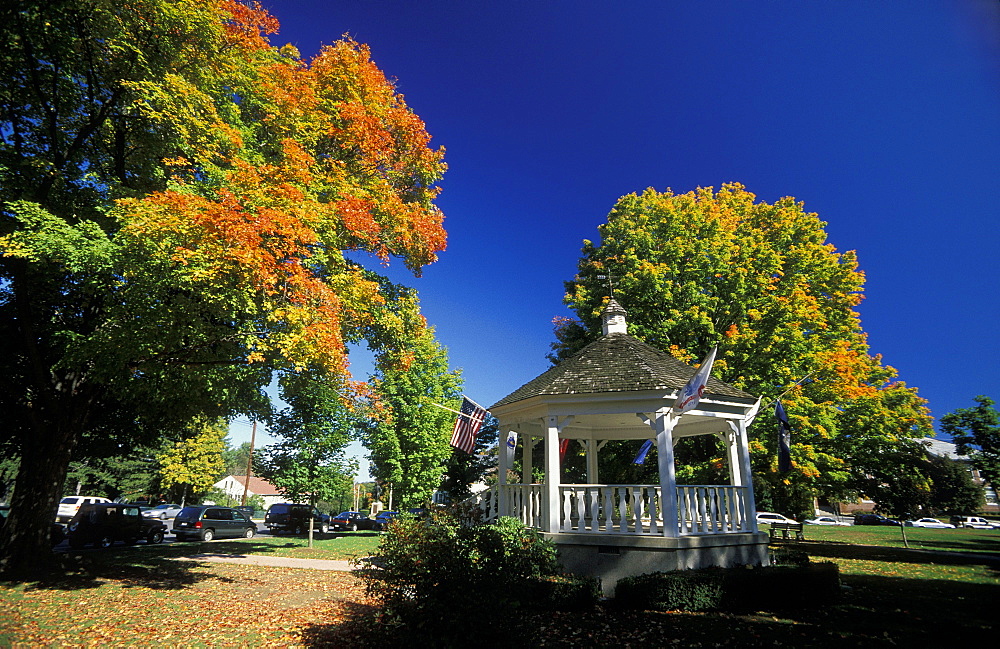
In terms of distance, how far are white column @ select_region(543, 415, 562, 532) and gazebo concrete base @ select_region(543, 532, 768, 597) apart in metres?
0.33

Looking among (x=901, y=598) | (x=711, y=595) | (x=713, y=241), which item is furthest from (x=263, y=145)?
(x=901, y=598)

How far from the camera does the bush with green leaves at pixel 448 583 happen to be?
210 inches

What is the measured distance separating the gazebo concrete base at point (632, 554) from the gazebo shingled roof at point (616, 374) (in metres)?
Answer: 3.22

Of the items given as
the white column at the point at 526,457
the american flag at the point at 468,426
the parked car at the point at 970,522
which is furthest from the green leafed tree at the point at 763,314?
the parked car at the point at 970,522

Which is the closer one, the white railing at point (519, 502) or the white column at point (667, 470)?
Answer: the white column at point (667, 470)

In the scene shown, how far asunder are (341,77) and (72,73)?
6062 mm

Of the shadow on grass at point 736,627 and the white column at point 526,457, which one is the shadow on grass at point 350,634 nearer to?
the shadow on grass at point 736,627

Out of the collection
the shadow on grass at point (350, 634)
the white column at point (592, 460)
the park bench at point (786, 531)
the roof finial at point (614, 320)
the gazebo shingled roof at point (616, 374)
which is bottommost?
the park bench at point (786, 531)

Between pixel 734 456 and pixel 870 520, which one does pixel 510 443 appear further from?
pixel 870 520

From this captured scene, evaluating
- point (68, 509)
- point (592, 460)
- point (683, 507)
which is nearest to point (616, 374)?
point (683, 507)

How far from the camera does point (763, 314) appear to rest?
59.1ft

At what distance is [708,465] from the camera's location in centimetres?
1661

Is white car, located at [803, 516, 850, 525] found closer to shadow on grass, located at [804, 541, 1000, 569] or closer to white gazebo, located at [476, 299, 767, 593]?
shadow on grass, located at [804, 541, 1000, 569]

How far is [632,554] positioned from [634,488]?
4.50 ft
